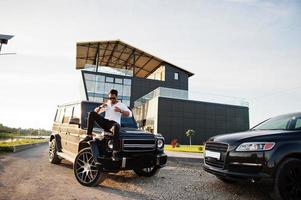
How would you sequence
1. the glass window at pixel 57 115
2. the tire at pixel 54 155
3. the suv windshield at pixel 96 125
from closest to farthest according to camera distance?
the suv windshield at pixel 96 125
the tire at pixel 54 155
the glass window at pixel 57 115

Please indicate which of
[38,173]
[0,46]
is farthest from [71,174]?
[0,46]

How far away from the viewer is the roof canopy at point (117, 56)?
37.4 m

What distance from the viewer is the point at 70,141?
698 centimetres

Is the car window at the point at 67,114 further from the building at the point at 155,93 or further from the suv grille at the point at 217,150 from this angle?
the building at the point at 155,93

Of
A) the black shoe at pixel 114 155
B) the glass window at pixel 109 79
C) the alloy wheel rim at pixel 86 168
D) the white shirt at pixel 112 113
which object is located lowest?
the alloy wheel rim at pixel 86 168

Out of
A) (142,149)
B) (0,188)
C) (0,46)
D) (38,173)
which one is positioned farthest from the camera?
(0,46)

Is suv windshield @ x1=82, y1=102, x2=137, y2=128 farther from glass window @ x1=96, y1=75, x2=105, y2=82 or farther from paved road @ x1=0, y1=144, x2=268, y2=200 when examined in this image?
glass window @ x1=96, y1=75, x2=105, y2=82

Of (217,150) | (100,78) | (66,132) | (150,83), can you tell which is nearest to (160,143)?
Result: (217,150)

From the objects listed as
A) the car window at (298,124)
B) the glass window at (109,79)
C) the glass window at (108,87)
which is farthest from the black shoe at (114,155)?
the glass window at (109,79)

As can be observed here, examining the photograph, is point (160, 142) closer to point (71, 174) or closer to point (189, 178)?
point (189, 178)

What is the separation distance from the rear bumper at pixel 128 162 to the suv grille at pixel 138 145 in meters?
0.17

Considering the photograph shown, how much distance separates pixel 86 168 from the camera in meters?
5.39

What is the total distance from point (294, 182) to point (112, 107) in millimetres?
3945

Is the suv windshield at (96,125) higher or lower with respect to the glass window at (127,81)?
lower
